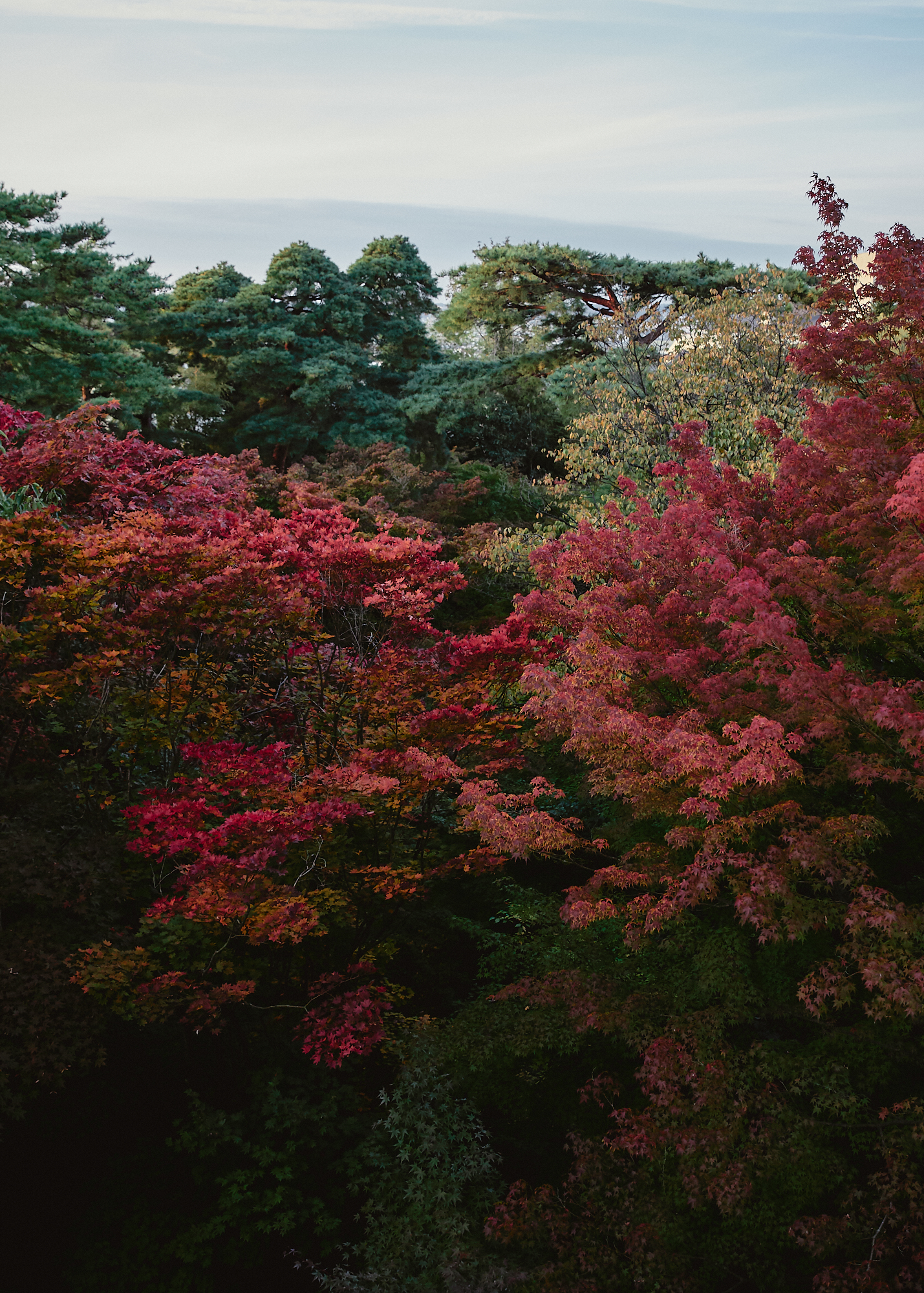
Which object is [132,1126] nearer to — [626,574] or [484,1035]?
[484,1035]

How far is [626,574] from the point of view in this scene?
787cm

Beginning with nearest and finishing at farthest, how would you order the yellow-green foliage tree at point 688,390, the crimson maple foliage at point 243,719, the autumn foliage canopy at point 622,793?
the autumn foliage canopy at point 622,793 → the crimson maple foliage at point 243,719 → the yellow-green foliage tree at point 688,390

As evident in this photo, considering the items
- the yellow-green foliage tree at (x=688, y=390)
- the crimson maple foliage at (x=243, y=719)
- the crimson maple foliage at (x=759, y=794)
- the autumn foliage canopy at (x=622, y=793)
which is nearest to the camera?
the crimson maple foliage at (x=759, y=794)

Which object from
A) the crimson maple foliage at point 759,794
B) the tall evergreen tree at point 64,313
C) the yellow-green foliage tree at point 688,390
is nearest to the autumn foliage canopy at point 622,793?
the crimson maple foliage at point 759,794

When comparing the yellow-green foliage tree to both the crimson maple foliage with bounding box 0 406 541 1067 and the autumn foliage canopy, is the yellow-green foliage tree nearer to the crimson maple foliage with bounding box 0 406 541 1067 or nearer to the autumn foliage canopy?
the autumn foliage canopy

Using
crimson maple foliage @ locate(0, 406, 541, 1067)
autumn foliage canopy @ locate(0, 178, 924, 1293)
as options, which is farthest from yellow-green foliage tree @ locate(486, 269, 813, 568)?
crimson maple foliage @ locate(0, 406, 541, 1067)

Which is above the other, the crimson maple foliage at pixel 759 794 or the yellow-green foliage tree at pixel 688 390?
the yellow-green foliage tree at pixel 688 390

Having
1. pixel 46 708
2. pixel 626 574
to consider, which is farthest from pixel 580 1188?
pixel 46 708

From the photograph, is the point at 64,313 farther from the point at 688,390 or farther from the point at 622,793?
the point at 622,793

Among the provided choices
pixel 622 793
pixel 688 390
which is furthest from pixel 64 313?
pixel 622 793

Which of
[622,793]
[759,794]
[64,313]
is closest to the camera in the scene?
[759,794]

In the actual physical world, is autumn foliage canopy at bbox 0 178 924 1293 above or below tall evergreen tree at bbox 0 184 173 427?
below

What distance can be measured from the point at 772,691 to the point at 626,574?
174 centimetres

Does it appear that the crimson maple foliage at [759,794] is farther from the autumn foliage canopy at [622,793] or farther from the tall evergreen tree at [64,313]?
the tall evergreen tree at [64,313]
